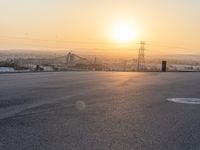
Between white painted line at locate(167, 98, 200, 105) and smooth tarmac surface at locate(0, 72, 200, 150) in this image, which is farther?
white painted line at locate(167, 98, 200, 105)

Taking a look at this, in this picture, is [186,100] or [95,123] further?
[186,100]

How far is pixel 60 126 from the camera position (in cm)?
793

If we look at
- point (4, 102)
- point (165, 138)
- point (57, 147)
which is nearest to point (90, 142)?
point (57, 147)

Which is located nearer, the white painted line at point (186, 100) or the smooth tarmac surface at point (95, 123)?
the smooth tarmac surface at point (95, 123)

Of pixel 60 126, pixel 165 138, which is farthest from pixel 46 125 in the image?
pixel 165 138

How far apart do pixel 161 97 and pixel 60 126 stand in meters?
5.94

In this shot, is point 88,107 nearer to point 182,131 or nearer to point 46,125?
point 46,125

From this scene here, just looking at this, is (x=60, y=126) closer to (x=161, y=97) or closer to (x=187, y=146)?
(x=187, y=146)

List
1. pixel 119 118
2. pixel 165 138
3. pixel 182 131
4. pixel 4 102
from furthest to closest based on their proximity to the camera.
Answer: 1. pixel 4 102
2. pixel 119 118
3. pixel 182 131
4. pixel 165 138

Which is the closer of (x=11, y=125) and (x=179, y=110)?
(x=11, y=125)

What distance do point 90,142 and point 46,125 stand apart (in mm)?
1499

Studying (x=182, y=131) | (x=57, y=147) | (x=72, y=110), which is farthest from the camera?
(x=72, y=110)

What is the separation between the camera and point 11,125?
7.94 meters

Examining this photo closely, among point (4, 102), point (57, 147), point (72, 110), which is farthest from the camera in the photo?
point (4, 102)
